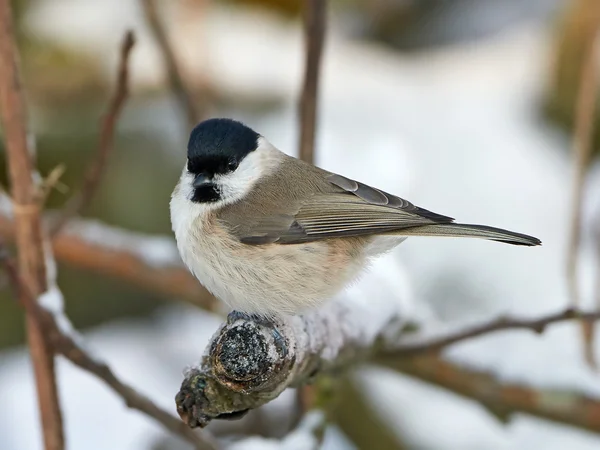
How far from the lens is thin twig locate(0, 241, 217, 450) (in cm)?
185

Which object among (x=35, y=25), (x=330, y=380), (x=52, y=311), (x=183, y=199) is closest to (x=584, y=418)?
(x=330, y=380)

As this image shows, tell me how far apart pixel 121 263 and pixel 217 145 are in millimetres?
1146

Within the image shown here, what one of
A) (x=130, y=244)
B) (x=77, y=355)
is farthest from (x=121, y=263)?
(x=77, y=355)

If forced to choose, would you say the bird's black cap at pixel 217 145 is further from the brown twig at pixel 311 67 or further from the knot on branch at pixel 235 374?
the knot on branch at pixel 235 374

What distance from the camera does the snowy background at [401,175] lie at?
3.84 meters

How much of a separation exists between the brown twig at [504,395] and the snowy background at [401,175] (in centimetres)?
18

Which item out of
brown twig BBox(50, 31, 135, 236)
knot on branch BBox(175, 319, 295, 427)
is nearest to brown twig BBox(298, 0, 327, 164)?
brown twig BBox(50, 31, 135, 236)

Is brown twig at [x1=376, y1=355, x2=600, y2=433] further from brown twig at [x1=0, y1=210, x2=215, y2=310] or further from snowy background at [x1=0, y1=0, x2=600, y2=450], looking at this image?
brown twig at [x1=0, y1=210, x2=215, y2=310]

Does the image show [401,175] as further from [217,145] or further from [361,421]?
[217,145]

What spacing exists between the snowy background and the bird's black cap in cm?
85

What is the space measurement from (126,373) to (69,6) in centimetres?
274

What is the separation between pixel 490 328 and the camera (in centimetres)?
210

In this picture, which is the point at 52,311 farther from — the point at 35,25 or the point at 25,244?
the point at 35,25

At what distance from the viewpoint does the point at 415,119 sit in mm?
5312
